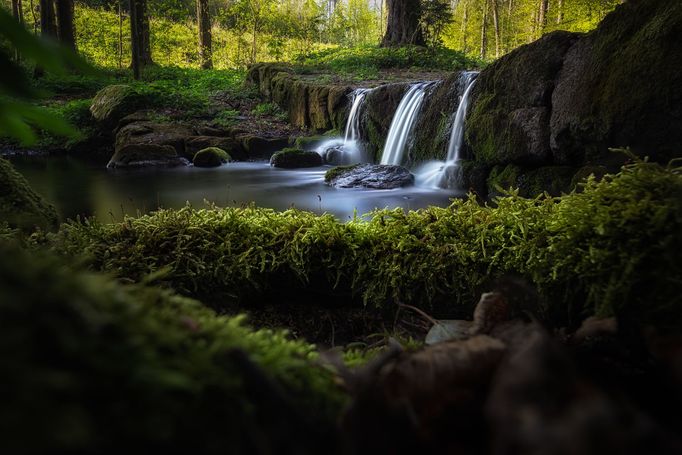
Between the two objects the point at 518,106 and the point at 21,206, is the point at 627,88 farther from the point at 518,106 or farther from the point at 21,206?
the point at 21,206

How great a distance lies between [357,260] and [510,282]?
4.02 ft

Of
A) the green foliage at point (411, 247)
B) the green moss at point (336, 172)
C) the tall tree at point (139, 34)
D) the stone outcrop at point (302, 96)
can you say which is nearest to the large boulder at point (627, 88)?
the green foliage at point (411, 247)

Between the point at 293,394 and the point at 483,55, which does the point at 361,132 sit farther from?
the point at 483,55

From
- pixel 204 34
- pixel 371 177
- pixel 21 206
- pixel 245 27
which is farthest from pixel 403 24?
pixel 21 206

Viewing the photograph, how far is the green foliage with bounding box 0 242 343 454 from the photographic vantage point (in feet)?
1.36

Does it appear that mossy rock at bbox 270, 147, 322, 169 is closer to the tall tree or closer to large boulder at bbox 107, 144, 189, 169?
large boulder at bbox 107, 144, 189, 169

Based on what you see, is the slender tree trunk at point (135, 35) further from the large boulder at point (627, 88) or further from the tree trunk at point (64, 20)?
the large boulder at point (627, 88)

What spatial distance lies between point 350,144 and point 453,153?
6.00m

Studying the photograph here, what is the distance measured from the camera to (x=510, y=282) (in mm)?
1329

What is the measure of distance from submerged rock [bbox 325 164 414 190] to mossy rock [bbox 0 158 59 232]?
703 cm

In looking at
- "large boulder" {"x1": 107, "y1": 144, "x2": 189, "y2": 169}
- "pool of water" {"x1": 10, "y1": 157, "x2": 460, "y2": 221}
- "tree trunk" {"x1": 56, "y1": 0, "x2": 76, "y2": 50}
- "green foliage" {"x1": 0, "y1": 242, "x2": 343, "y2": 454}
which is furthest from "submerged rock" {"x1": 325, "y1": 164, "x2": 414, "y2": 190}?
"tree trunk" {"x1": 56, "y1": 0, "x2": 76, "y2": 50}

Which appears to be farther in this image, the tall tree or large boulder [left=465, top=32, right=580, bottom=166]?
the tall tree

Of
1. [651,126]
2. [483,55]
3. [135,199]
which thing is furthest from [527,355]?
[483,55]

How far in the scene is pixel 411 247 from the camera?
240cm
